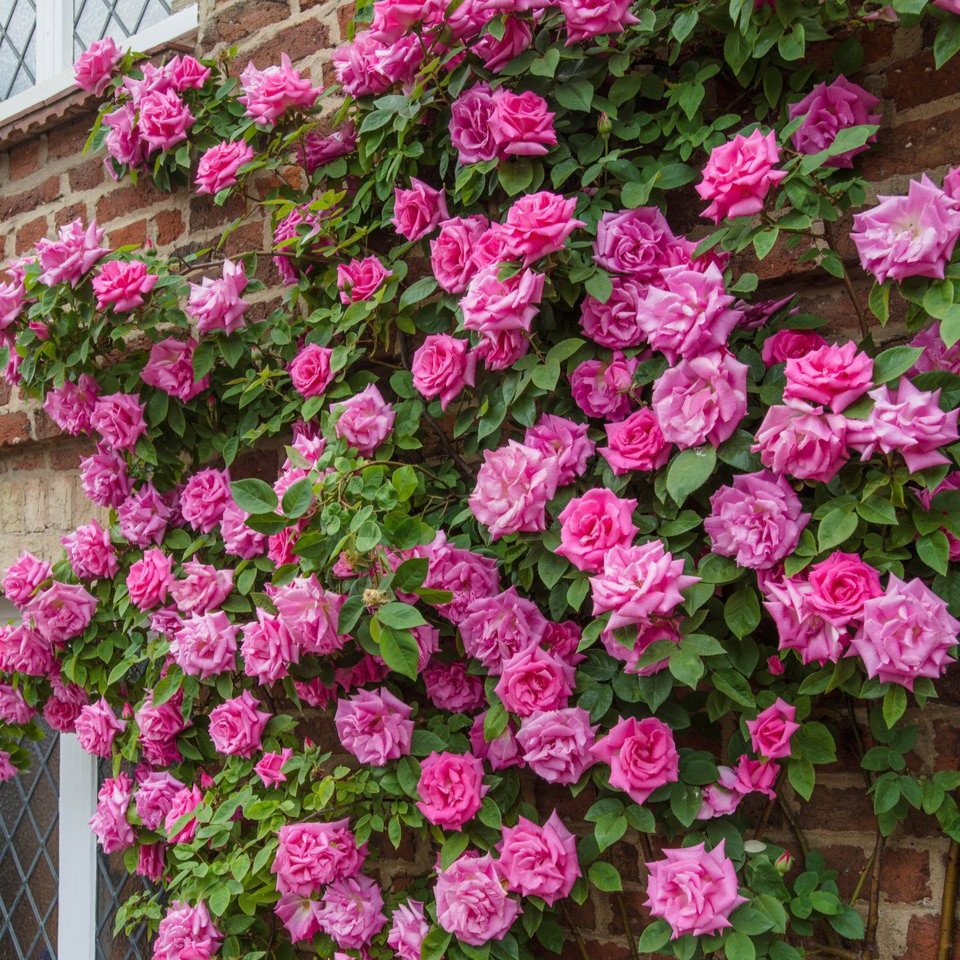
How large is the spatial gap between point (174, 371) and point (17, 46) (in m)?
1.58

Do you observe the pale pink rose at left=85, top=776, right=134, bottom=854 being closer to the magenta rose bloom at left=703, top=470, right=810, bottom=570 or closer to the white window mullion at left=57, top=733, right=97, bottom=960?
the white window mullion at left=57, top=733, right=97, bottom=960

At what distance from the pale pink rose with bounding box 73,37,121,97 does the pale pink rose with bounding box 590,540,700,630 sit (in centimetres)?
175

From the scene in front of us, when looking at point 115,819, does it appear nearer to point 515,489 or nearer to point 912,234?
point 515,489

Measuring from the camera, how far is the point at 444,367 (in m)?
1.75

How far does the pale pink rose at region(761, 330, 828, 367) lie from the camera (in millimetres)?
1537

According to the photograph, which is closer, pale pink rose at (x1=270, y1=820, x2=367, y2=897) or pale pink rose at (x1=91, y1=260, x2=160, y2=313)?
pale pink rose at (x1=270, y1=820, x2=367, y2=897)

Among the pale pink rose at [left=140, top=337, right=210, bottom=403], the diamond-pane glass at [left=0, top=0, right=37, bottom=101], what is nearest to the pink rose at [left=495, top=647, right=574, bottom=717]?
the pale pink rose at [left=140, top=337, right=210, bottom=403]

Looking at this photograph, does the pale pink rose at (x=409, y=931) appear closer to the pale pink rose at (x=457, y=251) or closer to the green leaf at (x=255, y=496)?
the green leaf at (x=255, y=496)

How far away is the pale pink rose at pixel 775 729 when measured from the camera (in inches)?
57.8

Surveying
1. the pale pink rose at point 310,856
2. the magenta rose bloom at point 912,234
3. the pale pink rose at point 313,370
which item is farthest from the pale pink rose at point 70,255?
the magenta rose bloom at point 912,234

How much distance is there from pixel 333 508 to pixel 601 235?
60 centimetres

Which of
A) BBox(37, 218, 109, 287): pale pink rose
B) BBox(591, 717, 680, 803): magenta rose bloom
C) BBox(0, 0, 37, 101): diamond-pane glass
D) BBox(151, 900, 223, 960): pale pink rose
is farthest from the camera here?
BBox(0, 0, 37, 101): diamond-pane glass

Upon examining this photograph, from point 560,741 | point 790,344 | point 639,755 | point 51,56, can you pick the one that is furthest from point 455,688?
point 51,56

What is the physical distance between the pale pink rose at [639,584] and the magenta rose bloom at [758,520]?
80mm
